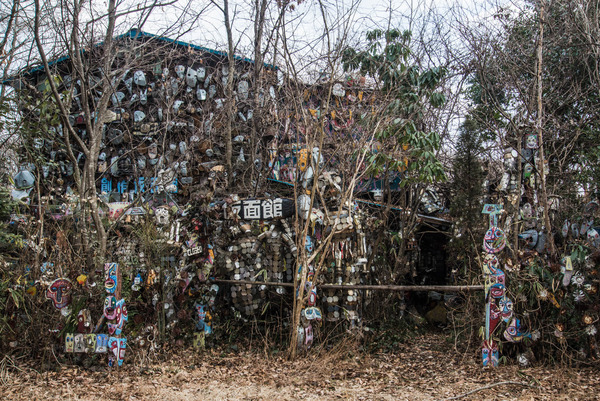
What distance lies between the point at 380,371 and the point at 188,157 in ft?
20.4

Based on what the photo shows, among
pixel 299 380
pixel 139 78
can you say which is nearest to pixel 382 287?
pixel 299 380

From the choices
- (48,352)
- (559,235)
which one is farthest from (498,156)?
(48,352)

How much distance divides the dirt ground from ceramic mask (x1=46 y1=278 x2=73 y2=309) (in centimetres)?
74

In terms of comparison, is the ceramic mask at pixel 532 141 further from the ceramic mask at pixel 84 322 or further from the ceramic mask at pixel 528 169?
the ceramic mask at pixel 84 322

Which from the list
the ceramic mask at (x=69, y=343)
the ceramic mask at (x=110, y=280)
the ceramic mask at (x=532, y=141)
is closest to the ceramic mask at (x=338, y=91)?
the ceramic mask at (x=532, y=141)

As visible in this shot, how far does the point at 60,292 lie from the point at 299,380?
2838 mm

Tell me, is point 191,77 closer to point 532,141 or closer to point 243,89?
point 243,89

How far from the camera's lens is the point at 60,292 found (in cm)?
550

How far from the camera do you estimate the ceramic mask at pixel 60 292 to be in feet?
17.9

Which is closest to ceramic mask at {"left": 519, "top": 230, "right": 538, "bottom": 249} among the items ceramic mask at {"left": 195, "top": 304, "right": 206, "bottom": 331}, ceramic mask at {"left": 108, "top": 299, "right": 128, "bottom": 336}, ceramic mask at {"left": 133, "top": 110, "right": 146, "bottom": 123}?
ceramic mask at {"left": 195, "top": 304, "right": 206, "bottom": 331}

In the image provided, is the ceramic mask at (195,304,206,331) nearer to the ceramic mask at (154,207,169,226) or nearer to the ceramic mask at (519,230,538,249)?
the ceramic mask at (154,207,169,226)

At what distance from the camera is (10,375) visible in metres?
5.35

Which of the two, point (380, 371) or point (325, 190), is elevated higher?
point (325, 190)

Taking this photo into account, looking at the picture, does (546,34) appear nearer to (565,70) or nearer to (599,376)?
(565,70)
